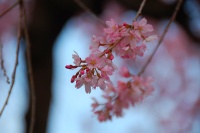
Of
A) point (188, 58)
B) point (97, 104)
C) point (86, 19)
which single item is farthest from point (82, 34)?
point (97, 104)

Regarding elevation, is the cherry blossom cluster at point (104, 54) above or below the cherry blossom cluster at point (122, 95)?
above

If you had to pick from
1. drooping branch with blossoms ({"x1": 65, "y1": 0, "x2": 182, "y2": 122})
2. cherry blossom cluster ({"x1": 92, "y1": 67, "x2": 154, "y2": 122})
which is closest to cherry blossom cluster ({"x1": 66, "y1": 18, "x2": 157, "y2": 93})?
drooping branch with blossoms ({"x1": 65, "y1": 0, "x2": 182, "y2": 122})

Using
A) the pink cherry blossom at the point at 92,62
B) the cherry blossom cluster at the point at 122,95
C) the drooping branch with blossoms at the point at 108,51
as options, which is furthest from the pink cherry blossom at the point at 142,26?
the cherry blossom cluster at the point at 122,95

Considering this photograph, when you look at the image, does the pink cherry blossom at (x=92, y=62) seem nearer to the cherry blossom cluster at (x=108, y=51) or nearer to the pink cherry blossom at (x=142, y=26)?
the cherry blossom cluster at (x=108, y=51)

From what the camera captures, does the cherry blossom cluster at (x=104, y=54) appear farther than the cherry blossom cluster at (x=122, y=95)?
No

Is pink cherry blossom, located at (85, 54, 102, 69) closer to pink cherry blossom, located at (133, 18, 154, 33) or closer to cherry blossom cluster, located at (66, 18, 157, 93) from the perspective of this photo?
cherry blossom cluster, located at (66, 18, 157, 93)

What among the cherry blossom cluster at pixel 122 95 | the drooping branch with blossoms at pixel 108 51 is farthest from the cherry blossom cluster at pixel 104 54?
the cherry blossom cluster at pixel 122 95

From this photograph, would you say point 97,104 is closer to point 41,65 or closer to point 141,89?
point 141,89

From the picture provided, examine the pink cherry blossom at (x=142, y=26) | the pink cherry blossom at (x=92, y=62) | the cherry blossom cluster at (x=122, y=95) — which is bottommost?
the cherry blossom cluster at (x=122, y=95)

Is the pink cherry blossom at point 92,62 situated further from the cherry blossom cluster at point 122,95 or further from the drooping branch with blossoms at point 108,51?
the cherry blossom cluster at point 122,95
